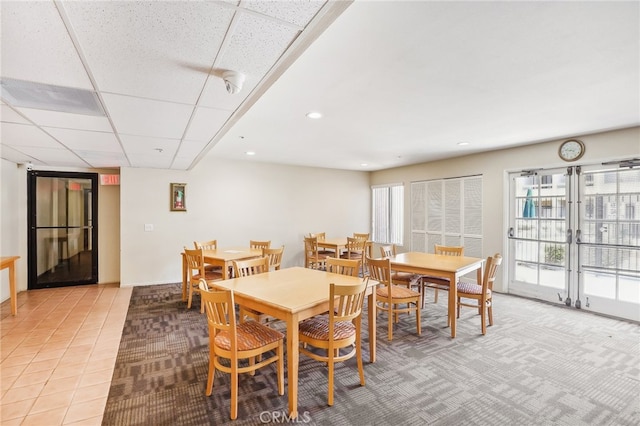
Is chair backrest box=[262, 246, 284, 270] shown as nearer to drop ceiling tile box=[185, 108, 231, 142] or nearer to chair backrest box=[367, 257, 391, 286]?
chair backrest box=[367, 257, 391, 286]

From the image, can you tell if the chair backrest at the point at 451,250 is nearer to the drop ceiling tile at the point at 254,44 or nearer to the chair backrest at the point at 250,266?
the chair backrest at the point at 250,266

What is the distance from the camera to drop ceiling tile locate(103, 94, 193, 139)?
236 cm

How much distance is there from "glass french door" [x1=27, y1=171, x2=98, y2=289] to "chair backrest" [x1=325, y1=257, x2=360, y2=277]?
16.2 ft

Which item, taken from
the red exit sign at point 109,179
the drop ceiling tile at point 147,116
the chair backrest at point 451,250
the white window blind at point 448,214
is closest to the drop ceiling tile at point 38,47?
the drop ceiling tile at point 147,116

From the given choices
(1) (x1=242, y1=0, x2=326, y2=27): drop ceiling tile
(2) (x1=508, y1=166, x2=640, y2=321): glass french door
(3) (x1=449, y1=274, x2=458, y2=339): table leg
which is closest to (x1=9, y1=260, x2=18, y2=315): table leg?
(1) (x1=242, y1=0, x2=326, y2=27): drop ceiling tile

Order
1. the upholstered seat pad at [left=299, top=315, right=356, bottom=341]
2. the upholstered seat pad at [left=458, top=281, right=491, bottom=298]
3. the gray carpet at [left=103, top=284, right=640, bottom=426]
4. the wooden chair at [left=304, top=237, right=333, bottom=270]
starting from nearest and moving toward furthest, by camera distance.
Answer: the gray carpet at [left=103, top=284, right=640, bottom=426] < the upholstered seat pad at [left=299, top=315, right=356, bottom=341] < the upholstered seat pad at [left=458, top=281, right=491, bottom=298] < the wooden chair at [left=304, top=237, right=333, bottom=270]

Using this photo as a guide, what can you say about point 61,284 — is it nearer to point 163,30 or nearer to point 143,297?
point 143,297

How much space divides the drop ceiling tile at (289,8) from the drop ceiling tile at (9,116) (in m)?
2.36

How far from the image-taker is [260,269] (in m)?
3.53

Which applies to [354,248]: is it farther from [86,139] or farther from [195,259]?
[86,139]

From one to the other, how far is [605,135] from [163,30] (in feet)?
17.2

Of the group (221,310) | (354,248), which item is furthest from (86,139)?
(354,248)

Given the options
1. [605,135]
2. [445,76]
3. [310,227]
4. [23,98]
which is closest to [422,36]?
[445,76]

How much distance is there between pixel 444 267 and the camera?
11.6 feet
